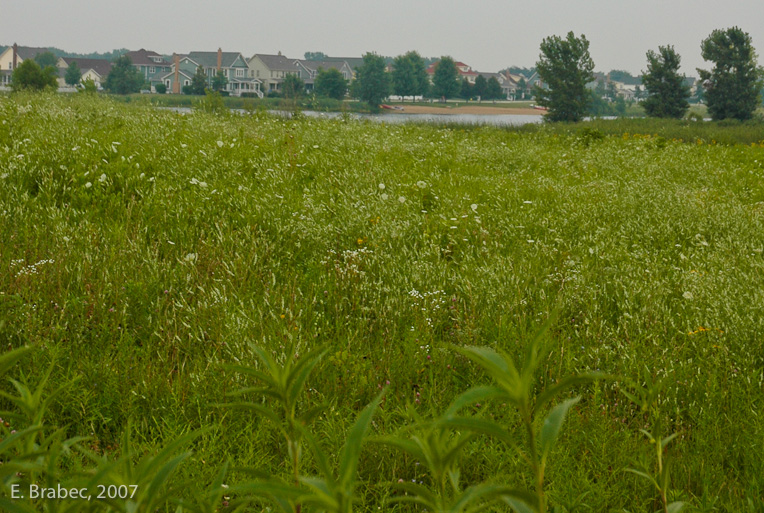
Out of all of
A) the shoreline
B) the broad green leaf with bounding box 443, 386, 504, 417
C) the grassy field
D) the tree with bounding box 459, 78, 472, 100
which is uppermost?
the tree with bounding box 459, 78, 472, 100

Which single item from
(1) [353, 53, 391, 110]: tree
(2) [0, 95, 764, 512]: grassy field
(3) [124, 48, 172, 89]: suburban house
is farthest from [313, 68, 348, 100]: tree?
(2) [0, 95, 764, 512]: grassy field

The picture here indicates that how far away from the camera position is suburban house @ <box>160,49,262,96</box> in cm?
12412

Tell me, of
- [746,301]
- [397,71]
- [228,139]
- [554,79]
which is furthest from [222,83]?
[746,301]

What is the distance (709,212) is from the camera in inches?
293

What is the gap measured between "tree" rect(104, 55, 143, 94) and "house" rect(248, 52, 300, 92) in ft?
99.7

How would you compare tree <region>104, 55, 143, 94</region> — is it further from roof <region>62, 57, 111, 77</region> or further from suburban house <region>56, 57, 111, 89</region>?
roof <region>62, 57, 111, 77</region>

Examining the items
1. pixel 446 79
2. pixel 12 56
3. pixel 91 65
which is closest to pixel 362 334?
pixel 446 79

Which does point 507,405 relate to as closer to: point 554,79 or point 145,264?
point 145,264

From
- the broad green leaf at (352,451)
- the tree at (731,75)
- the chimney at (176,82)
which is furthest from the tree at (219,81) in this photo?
the broad green leaf at (352,451)

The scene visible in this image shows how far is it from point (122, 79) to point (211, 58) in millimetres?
34689

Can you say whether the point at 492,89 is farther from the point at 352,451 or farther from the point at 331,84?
the point at 352,451

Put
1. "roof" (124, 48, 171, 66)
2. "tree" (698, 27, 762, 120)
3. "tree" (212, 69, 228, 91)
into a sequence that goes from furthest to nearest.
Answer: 1. "roof" (124, 48, 171, 66)
2. "tree" (212, 69, 228, 91)
3. "tree" (698, 27, 762, 120)

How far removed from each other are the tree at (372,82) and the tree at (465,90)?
84.1 feet

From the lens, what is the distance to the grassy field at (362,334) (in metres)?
1.29
